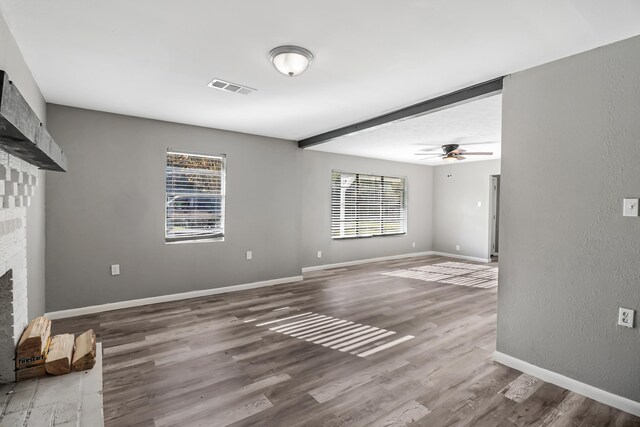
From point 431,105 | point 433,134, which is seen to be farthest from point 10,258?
point 433,134

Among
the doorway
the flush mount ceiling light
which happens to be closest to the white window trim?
the flush mount ceiling light

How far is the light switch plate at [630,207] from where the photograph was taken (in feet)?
6.69

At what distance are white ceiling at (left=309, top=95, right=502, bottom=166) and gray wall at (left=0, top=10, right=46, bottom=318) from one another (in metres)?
3.41

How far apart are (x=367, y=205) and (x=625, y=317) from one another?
5.48 metres

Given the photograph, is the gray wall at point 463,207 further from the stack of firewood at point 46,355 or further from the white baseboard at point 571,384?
the stack of firewood at point 46,355

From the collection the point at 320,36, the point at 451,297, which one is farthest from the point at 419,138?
the point at 320,36

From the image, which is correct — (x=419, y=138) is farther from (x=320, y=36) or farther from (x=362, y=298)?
(x=320, y=36)

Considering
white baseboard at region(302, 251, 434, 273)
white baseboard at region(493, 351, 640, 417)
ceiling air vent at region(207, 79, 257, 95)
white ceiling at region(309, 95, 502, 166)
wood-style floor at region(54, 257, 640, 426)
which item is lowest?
wood-style floor at region(54, 257, 640, 426)

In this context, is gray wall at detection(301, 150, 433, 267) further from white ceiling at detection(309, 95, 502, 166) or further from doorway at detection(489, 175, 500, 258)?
doorway at detection(489, 175, 500, 258)

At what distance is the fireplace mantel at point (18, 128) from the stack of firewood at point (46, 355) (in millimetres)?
987

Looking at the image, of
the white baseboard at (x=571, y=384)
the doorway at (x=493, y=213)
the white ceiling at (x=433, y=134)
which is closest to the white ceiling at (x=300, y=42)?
the white ceiling at (x=433, y=134)

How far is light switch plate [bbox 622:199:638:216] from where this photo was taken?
204 centimetres

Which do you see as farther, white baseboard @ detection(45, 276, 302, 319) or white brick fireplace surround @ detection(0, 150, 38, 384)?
white baseboard @ detection(45, 276, 302, 319)

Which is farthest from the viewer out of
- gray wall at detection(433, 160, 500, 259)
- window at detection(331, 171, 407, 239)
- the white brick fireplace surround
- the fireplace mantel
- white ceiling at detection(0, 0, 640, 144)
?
gray wall at detection(433, 160, 500, 259)
